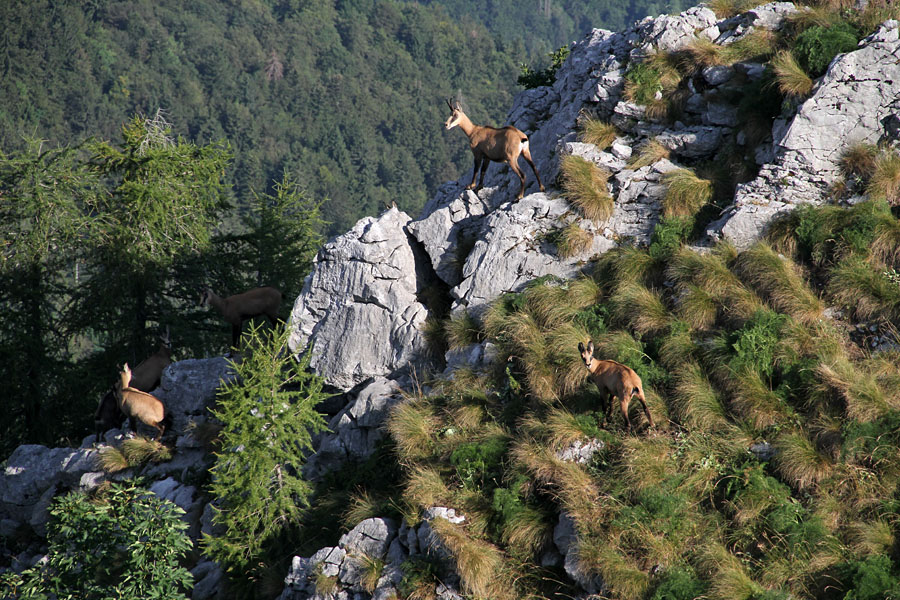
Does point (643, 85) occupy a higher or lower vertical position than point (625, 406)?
higher

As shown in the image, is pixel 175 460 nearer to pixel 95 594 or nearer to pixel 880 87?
pixel 95 594

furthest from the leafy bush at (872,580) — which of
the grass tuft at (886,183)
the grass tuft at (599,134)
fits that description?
the grass tuft at (599,134)

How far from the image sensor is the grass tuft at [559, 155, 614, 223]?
14.7 meters

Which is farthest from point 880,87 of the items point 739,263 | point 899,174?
point 739,263

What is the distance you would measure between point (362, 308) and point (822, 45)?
10.1m

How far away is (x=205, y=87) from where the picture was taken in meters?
123

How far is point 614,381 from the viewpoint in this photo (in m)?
11.0

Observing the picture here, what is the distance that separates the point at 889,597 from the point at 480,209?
10.1m

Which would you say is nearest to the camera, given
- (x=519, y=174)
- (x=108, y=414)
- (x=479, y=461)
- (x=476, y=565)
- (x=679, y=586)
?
(x=679, y=586)

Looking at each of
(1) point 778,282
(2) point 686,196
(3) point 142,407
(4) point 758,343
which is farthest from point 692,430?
(3) point 142,407

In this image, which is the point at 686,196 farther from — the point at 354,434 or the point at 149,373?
the point at 149,373

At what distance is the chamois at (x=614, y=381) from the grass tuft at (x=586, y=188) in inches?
164

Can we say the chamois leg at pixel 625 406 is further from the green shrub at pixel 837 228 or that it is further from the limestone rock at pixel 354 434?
the green shrub at pixel 837 228

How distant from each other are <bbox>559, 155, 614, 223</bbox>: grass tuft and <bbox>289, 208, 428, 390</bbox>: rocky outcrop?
339cm
